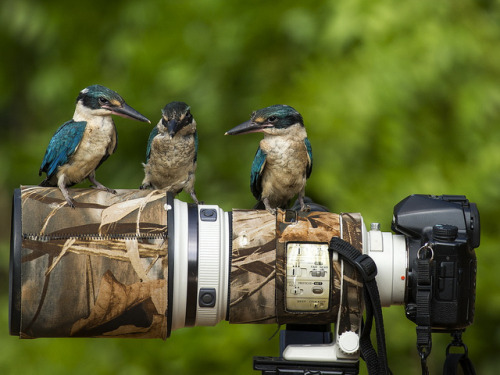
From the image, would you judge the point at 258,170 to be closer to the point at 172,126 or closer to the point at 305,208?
the point at 305,208

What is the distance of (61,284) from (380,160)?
2.58 m

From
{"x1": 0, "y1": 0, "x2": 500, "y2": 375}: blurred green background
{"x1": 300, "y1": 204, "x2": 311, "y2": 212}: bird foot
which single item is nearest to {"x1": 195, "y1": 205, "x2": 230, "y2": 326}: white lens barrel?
{"x1": 300, "y1": 204, "x2": 311, "y2": 212}: bird foot

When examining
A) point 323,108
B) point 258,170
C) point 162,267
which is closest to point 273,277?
point 162,267

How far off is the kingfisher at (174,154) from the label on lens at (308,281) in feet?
2.71

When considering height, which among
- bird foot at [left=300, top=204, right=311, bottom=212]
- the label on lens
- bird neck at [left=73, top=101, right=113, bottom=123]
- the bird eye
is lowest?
the label on lens

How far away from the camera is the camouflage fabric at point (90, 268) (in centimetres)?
266

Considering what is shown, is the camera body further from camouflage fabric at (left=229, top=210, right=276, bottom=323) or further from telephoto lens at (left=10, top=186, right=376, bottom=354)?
camouflage fabric at (left=229, top=210, right=276, bottom=323)

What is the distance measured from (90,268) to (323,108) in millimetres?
2269

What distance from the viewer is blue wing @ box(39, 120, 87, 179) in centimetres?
321

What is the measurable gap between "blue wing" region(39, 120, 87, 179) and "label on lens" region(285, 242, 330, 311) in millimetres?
978

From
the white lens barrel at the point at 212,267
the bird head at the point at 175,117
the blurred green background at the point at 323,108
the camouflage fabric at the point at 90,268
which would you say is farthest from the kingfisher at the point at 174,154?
the blurred green background at the point at 323,108

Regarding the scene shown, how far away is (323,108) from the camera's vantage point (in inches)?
183

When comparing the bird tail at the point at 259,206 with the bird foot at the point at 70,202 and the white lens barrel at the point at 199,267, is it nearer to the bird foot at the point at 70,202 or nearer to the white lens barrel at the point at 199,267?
the white lens barrel at the point at 199,267

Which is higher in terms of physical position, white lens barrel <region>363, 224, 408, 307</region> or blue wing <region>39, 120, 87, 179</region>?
blue wing <region>39, 120, 87, 179</region>
